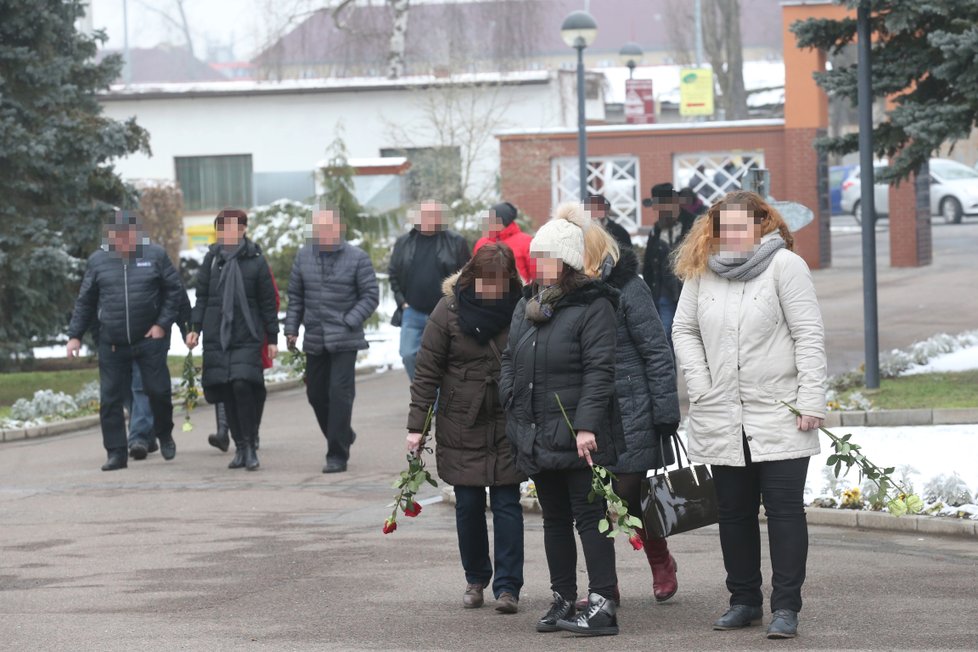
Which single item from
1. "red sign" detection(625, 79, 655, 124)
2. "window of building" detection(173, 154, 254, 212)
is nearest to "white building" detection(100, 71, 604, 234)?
"window of building" detection(173, 154, 254, 212)

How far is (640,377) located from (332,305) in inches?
205

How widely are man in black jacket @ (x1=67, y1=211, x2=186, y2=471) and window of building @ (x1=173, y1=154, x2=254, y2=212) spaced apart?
82.7 ft

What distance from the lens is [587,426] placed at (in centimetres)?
652

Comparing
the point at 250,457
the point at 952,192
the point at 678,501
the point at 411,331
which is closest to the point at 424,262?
the point at 411,331

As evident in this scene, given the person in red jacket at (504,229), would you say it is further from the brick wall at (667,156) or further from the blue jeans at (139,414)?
the brick wall at (667,156)

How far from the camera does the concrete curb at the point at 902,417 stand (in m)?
12.1

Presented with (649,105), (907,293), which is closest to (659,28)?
(649,105)

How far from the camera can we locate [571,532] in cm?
690

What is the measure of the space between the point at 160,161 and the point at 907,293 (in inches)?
771

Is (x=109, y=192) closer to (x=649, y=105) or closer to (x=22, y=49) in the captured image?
(x=22, y=49)

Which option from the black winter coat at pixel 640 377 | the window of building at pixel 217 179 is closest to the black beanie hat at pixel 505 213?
the black winter coat at pixel 640 377

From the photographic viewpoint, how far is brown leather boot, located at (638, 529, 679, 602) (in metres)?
7.25

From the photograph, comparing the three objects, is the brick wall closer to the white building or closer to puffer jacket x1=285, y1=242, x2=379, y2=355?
the white building

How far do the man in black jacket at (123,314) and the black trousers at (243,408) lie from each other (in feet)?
2.11
